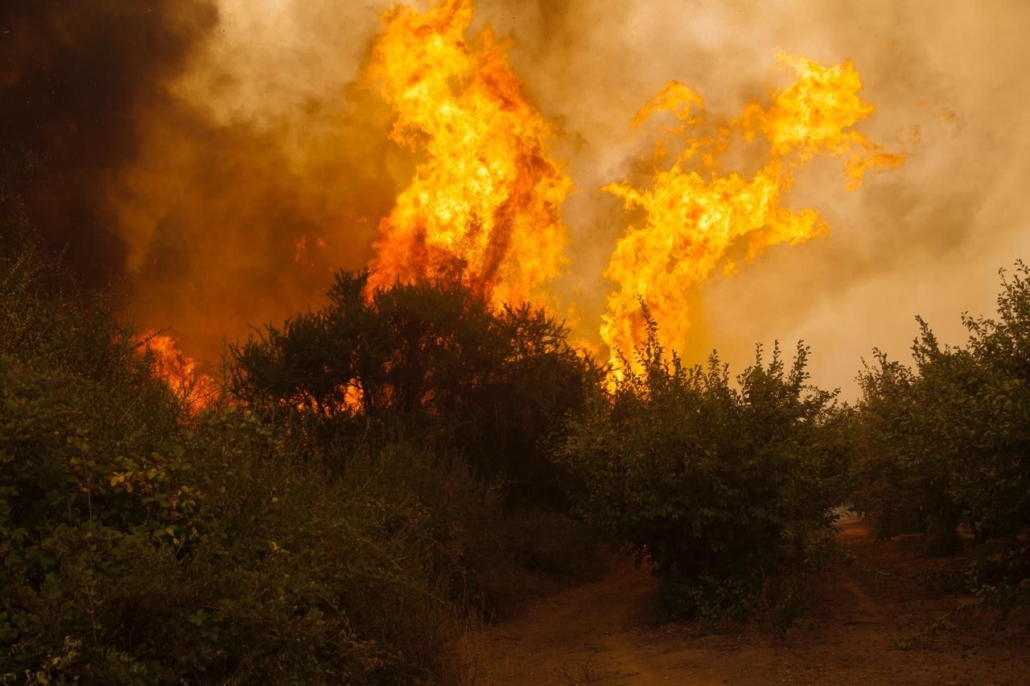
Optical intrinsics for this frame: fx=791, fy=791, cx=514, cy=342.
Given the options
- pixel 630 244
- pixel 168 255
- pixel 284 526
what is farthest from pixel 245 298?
pixel 284 526

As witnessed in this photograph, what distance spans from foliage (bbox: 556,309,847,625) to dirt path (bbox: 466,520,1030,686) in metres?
0.96

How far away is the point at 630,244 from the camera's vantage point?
40188mm

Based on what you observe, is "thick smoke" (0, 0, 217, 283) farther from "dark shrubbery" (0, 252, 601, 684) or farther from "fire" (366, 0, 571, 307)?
"dark shrubbery" (0, 252, 601, 684)

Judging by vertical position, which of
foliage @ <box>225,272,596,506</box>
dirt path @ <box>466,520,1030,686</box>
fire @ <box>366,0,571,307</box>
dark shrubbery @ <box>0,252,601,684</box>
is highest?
fire @ <box>366,0,571,307</box>

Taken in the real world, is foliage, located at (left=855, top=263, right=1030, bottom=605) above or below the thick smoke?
below

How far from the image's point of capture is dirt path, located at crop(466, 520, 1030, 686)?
35.4ft

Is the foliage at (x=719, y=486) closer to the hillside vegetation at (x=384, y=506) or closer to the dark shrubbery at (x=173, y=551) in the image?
the hillside vegetation at (x=384, y=506)

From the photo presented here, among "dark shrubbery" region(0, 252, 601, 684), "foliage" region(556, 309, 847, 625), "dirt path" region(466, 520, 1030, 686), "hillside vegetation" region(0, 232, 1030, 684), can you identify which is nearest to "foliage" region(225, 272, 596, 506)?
"hillside vegetation" region(0, 232, 1030, 684)

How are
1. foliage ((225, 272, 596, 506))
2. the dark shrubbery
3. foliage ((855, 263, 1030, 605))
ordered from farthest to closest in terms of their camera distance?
foliage ((225, 272, 596, 506)) < foliage ((855, 263, 1030, 605)) < the dark shrubbery

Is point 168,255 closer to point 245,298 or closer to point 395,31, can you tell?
point 245,298

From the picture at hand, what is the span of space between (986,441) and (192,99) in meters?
46.2

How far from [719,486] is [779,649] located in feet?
9.91

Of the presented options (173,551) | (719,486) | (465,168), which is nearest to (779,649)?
(719,486)

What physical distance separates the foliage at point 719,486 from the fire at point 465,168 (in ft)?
87.3
